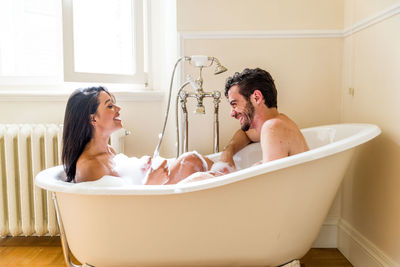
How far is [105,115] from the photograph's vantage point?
60.2 inches

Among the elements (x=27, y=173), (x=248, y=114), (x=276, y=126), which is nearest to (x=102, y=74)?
(x=27, y=173)

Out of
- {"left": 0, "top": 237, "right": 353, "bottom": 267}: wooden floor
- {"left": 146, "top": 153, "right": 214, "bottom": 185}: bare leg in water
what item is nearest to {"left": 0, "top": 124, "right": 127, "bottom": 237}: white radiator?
{"left": 0, "top": 237, "right": 353, "bottom": 267}: wooden floor

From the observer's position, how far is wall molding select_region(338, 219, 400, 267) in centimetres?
159

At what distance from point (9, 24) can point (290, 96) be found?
2037mm

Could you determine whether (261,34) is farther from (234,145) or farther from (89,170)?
(89,170)

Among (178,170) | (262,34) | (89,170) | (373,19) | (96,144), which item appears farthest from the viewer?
(262,34)

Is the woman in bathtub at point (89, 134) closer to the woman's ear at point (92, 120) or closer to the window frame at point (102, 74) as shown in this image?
the woman's ear at point (92, 120)

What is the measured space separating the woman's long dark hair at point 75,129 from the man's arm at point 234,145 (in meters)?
0.73

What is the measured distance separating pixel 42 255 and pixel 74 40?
1.29 meters

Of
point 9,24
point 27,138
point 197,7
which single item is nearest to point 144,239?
point 27,138

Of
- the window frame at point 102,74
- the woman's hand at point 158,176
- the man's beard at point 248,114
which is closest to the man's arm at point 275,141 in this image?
the man's beard at point 248,114

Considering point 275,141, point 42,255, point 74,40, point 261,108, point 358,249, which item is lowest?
point 42,255

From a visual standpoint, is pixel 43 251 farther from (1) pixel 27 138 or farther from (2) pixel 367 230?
(2) pixel 367 230

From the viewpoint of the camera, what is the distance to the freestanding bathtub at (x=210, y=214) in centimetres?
124
